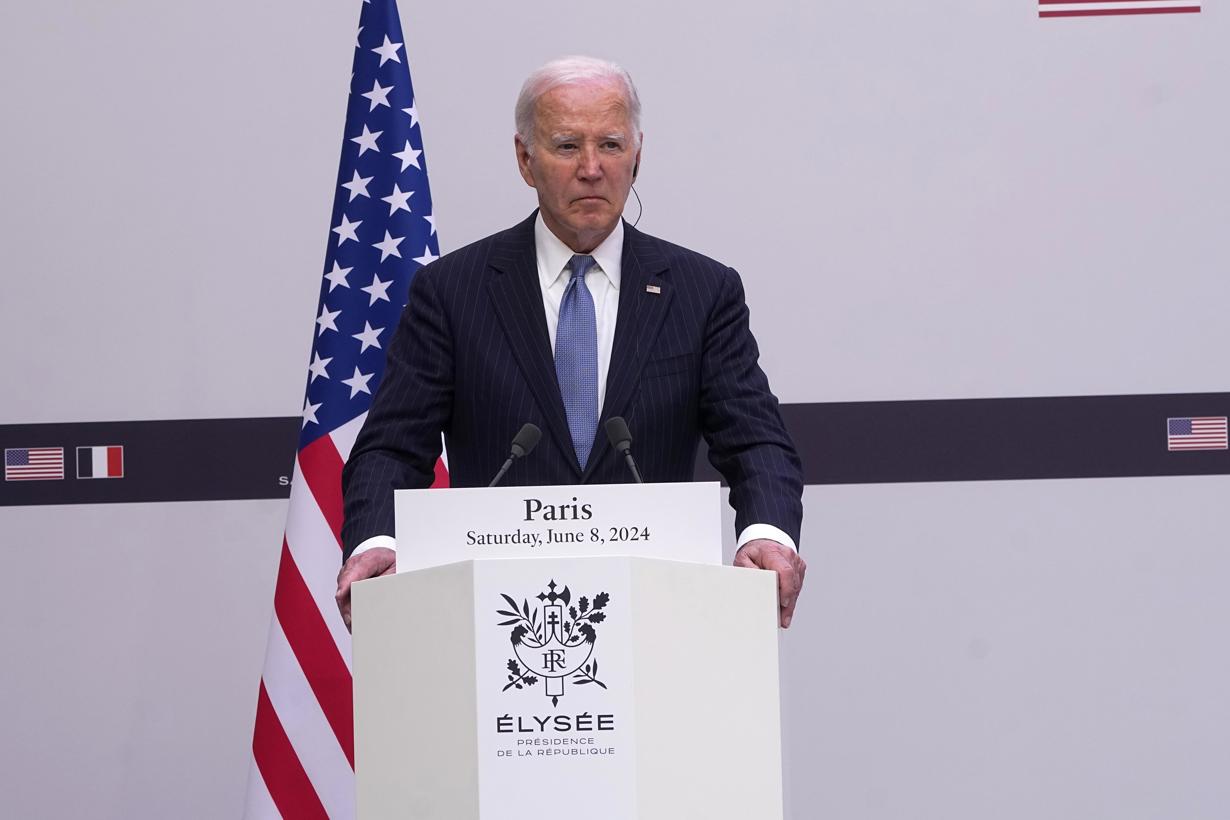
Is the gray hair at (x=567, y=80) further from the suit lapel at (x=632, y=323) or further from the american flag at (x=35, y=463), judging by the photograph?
the american flag at (x=35, y=463)

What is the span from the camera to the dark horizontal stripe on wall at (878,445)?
3.74m

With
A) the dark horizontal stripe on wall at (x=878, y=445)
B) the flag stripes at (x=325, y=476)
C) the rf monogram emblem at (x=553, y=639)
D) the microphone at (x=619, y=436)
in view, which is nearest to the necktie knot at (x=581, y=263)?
the microphone at (x=619, y=436)

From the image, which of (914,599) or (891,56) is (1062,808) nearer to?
(914,599)

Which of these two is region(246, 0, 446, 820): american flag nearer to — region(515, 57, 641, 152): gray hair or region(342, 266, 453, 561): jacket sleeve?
region(342, 266, 453, 561): jacket sleeve

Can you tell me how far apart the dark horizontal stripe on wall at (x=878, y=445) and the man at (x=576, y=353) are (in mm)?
1227

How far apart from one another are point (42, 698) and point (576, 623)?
2.45 metres

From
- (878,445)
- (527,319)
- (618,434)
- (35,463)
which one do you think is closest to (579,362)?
(527,319)

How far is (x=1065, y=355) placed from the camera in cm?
378

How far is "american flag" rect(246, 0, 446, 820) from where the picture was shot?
3.28 m

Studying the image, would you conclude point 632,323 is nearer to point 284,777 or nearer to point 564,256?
point 564,256

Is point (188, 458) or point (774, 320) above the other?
point (774, 320)

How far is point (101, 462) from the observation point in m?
3.76

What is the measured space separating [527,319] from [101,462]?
1756 mm

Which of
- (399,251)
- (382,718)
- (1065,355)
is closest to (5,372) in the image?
(399,251)
